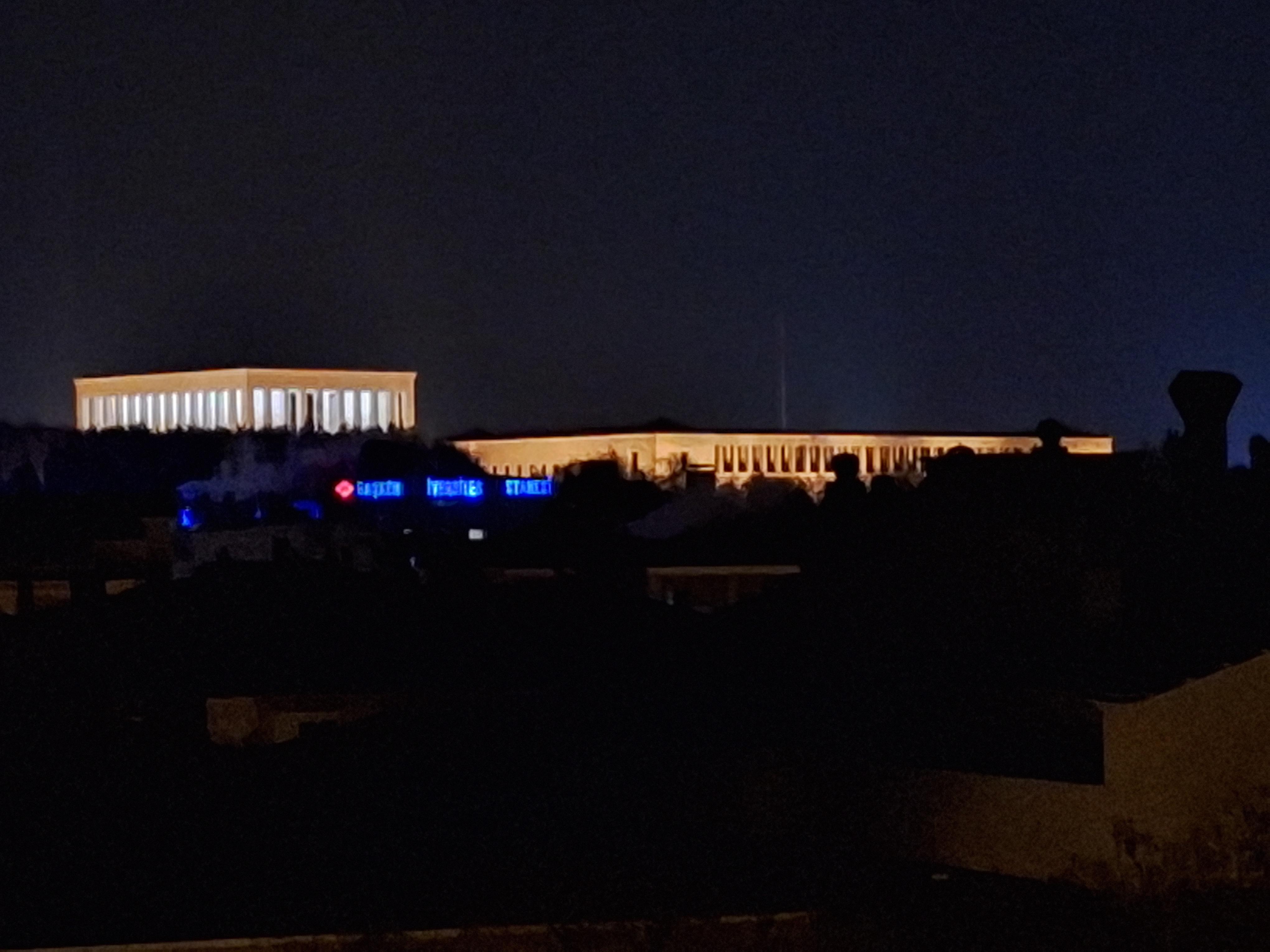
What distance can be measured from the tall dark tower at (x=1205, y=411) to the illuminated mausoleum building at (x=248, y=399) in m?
70.5

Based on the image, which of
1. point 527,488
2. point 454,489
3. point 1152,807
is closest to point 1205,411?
point 1152,807

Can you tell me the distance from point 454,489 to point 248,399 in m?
46.0

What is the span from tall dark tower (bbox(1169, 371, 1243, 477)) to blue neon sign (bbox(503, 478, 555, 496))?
84.8ft

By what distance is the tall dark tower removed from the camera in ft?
21.2

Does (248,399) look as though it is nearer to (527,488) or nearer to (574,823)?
(527,488)

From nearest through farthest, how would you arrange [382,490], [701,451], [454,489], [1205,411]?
[1205,411], [382,490], [454,489], [701,451]

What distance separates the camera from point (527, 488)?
111 ft

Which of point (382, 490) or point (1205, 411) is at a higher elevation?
point (1205, 411)

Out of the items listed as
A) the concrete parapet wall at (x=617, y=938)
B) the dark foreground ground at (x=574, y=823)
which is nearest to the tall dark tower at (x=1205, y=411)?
the dark foreground ground at (x=574, y=823)

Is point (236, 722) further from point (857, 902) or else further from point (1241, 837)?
point (1241, 837)

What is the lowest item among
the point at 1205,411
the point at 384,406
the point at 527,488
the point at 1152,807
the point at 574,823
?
the point at 574,823

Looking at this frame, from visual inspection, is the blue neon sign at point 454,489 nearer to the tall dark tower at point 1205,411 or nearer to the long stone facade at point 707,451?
the long stone facade at point 707,451

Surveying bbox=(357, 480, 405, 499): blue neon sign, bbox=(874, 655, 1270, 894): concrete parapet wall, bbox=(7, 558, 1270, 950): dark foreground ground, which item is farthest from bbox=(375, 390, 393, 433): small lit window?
bbox=(874, 655, 1270, 894): concrete parapet wall

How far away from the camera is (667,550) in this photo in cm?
1708
